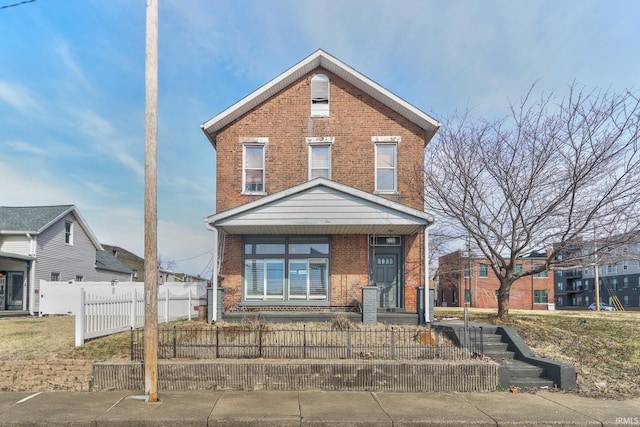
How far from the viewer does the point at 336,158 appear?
14.9 metres

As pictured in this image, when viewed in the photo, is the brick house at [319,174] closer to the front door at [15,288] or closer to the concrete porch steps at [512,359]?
the concrete porch steps at [512,359]

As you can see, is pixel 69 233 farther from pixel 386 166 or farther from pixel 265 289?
pixel 386 166

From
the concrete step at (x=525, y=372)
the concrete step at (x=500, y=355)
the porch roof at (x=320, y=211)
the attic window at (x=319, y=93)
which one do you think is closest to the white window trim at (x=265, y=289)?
the porch roof at (x=320, y=211)

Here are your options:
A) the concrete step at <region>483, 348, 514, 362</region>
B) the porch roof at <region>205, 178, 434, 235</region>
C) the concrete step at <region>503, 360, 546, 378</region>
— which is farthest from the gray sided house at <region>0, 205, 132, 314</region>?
the concrete step at <region>503, 360, 546, 378</region>

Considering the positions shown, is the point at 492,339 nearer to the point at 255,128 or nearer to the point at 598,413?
the point at 598,413

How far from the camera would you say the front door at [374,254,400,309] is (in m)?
Answer: 14.8

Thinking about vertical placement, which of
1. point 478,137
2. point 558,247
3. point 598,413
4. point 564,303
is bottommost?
point 564,303

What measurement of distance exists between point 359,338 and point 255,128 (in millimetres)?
8545

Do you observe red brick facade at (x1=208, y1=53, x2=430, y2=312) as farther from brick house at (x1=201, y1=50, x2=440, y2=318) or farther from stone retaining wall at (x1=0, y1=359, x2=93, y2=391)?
stone retaining wall at (x1=0, y1=359, x2=93, y2=391)

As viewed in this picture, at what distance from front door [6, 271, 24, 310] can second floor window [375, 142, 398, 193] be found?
1971 cm

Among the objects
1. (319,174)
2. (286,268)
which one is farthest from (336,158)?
(286,268)

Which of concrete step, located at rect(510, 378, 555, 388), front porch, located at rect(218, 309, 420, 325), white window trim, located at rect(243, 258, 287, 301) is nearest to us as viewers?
concrete step, located at rect(510, 378, 555, 388)

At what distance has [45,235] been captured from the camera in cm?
2342

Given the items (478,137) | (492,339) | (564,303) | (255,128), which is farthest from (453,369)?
(564,303)
